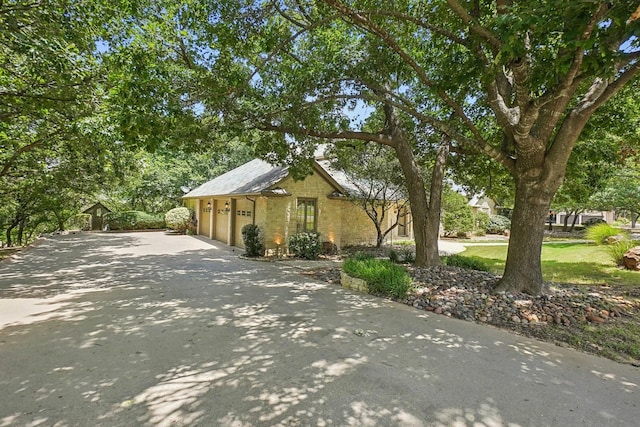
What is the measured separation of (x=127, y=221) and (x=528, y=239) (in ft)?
87.1

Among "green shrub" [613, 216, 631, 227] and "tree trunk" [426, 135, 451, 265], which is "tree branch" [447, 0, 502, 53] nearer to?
"tree trunk" [426, 135, 451, 265]

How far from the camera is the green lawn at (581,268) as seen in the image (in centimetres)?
919

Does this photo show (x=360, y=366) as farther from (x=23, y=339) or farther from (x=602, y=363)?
(x=23, y=339)

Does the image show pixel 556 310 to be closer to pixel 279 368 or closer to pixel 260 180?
pixel 279 368

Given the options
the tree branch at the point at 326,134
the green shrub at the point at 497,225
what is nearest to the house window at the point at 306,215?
the tree branch at the point at 326,134

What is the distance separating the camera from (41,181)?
15352 millimetres

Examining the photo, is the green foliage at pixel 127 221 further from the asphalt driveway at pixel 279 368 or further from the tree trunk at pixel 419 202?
the tree trunk at pixel 419 202

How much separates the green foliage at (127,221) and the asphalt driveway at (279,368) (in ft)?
65.7

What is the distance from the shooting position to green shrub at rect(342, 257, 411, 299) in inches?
292

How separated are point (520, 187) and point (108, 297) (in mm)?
9133

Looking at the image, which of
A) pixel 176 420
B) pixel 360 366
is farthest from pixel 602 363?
pixel 176 420

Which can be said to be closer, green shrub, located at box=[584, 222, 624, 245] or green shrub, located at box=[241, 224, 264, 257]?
green shrub, located at box=[241, 224, 264, 257]

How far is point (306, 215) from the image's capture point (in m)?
15.0

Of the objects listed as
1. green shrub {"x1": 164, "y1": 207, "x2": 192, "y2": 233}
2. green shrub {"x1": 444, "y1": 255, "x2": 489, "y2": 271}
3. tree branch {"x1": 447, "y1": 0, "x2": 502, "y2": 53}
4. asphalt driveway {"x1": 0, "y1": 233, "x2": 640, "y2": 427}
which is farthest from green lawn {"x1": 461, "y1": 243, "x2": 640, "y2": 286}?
green shrub {"x1": 164, "y1": 207, "x2": 192, "y2": 233}
